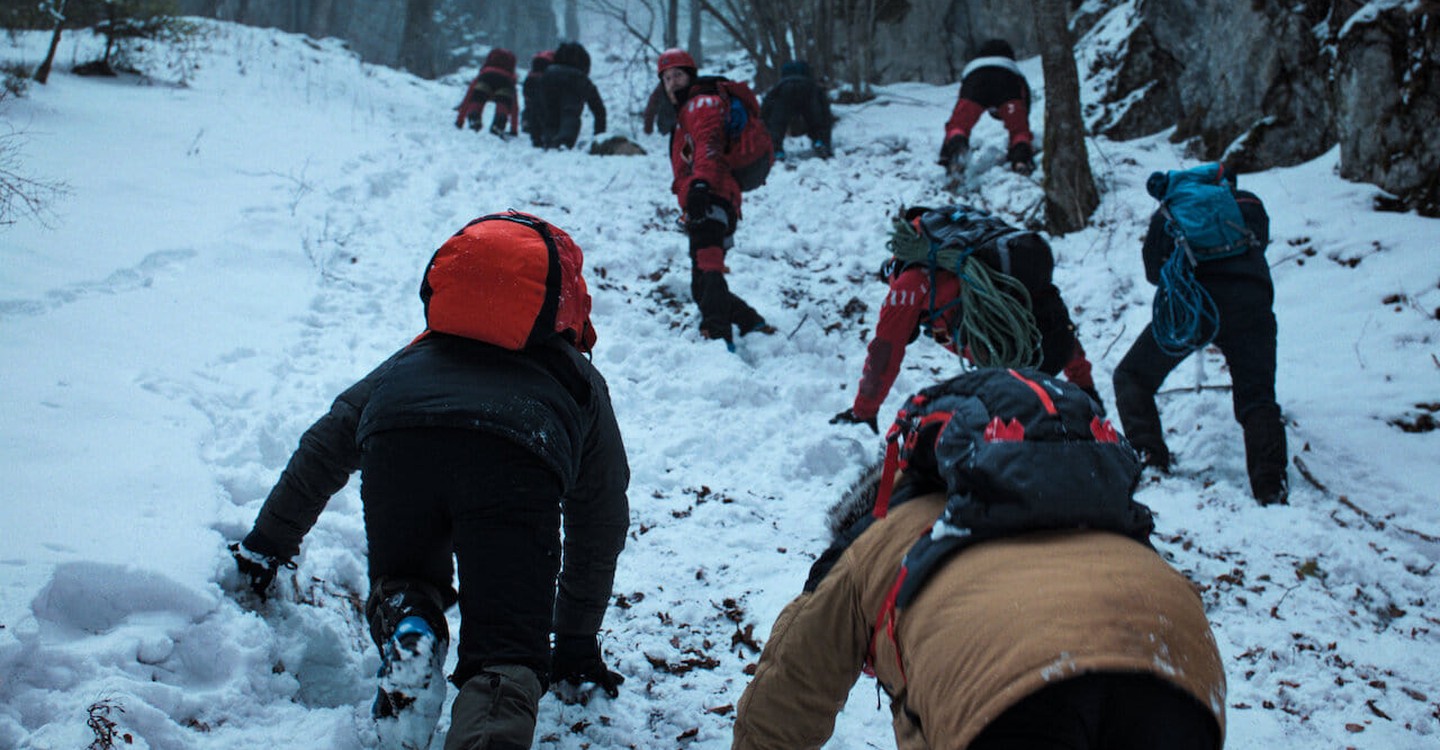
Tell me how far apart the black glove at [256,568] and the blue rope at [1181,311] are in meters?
4.17

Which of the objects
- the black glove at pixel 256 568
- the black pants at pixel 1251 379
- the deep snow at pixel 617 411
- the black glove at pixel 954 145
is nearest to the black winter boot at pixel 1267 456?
the black pants at pixel 1251 379

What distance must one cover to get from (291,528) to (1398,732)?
11.5 feet

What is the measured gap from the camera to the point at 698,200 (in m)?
5.67

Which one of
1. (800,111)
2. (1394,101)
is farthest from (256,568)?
(800,111)

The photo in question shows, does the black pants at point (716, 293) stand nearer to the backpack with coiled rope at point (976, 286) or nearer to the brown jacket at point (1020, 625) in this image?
the backpack with coiled rope at point (976, 286)

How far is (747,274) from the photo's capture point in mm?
6828

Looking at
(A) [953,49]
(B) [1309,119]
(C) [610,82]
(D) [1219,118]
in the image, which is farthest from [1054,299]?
(C) [610,82]

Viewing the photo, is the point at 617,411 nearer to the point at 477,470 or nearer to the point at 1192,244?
the point at 477,470

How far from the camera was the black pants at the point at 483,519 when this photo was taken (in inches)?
76.2

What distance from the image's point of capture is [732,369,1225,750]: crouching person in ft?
4.13

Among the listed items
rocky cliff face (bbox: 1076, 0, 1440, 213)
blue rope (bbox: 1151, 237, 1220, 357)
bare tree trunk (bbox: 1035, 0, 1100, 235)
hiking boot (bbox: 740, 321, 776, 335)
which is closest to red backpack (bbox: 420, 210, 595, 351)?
blue rope (bbox: 1151, 237, 1220, 357)

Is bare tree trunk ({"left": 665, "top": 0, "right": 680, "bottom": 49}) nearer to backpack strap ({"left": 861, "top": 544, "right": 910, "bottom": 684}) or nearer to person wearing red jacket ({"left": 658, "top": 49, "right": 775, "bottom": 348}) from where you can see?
person wearing red jacket ({"left": 658, "top": 49, "right": 775, "bottom": 348})

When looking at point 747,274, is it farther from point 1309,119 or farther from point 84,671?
point 84,671

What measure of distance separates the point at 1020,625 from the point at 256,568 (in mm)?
2245
